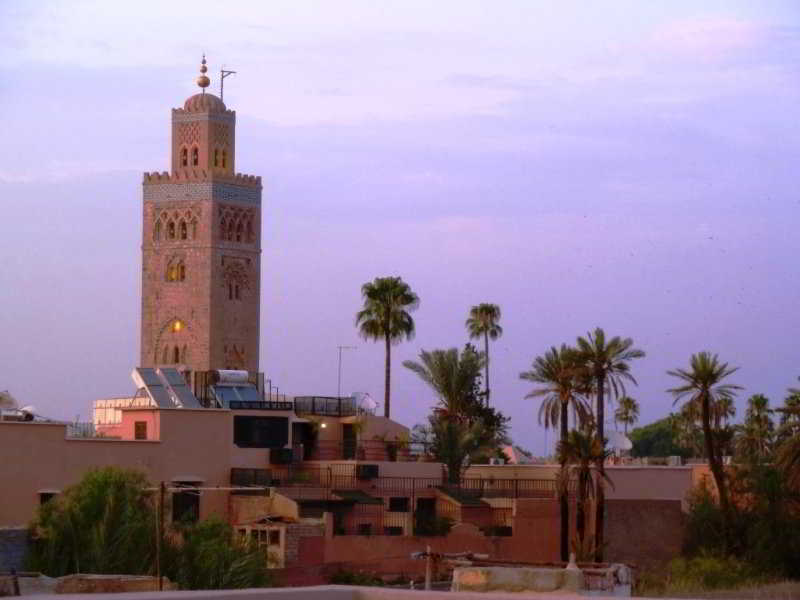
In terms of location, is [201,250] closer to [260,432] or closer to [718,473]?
[260,432]

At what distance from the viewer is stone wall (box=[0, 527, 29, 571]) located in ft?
107

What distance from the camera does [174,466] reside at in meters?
42.8

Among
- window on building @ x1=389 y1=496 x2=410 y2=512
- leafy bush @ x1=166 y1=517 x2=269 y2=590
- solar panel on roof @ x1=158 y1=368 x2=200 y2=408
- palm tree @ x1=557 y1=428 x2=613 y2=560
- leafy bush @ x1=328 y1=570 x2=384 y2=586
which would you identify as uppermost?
solar panel on roof @ x1=158 y1=368 x2=200 y2=408

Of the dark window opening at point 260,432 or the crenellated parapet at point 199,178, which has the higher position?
the crenellated parapet at point 199,178

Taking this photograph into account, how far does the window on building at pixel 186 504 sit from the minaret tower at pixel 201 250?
23455 mm

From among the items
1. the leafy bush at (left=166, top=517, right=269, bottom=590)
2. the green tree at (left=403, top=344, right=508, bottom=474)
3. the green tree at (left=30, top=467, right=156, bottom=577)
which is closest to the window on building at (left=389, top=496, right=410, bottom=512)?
the green tree at (left=403, top=344, right=508, bottom=474)

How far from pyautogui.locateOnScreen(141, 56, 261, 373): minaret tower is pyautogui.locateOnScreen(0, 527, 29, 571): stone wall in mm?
32057

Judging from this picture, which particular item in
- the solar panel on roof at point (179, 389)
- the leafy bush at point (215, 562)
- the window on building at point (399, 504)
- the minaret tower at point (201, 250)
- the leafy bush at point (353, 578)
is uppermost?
the minaret tower at point (201, 250)

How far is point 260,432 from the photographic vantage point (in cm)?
4772

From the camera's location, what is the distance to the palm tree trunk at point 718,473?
47344mm

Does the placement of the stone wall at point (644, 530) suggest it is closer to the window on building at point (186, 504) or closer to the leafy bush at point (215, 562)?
the window on building at point (186, 504)

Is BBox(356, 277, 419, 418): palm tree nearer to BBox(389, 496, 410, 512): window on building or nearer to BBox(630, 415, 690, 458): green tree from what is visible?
BBox(389, 496, 410, 512): window on building

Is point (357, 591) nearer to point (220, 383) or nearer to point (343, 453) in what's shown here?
point (343, 453)

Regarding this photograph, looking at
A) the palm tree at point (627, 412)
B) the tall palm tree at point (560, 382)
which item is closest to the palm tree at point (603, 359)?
the tall palm tree at point (560, 382)
